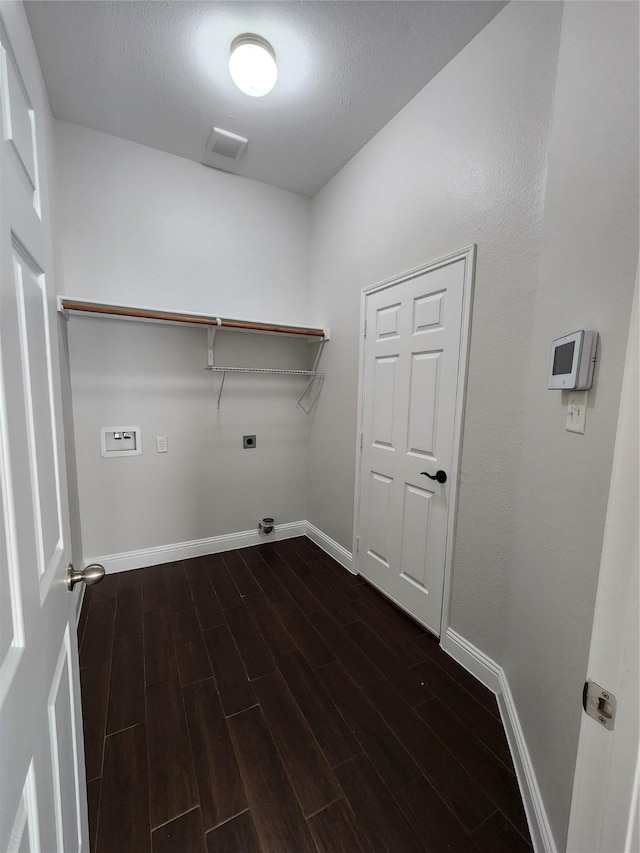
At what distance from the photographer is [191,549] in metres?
2.73

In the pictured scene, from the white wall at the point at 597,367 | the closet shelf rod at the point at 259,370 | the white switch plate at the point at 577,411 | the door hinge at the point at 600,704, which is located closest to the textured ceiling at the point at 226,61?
the white wall at the point at 597,367

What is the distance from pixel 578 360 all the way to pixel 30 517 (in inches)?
51.8

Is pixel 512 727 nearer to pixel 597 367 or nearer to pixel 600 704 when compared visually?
pixel 600 704

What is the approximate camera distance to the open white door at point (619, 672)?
40 cm

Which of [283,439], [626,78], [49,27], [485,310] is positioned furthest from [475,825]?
[49,27]

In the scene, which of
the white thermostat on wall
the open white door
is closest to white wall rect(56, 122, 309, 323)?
the white thermostat on wall

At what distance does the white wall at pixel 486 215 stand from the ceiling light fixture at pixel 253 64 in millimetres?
798

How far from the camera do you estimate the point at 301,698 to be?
154cm

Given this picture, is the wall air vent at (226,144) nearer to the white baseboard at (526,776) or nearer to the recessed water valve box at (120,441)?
the recessed water valve box at (120,441)

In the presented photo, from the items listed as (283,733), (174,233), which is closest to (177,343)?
(174,233)

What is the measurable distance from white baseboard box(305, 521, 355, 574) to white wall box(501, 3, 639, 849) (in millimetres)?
1357

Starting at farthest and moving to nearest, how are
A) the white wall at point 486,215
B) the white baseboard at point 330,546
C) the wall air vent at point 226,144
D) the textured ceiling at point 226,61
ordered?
the white baseboard at point 330,546, the wall air vent at point 226,144, the textured ceiling at point 226,61, the white wall at point 486,215

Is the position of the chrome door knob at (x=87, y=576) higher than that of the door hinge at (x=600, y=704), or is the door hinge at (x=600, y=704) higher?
the door hinge at (x=600, y=704)

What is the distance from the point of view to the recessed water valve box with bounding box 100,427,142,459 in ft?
7.83
